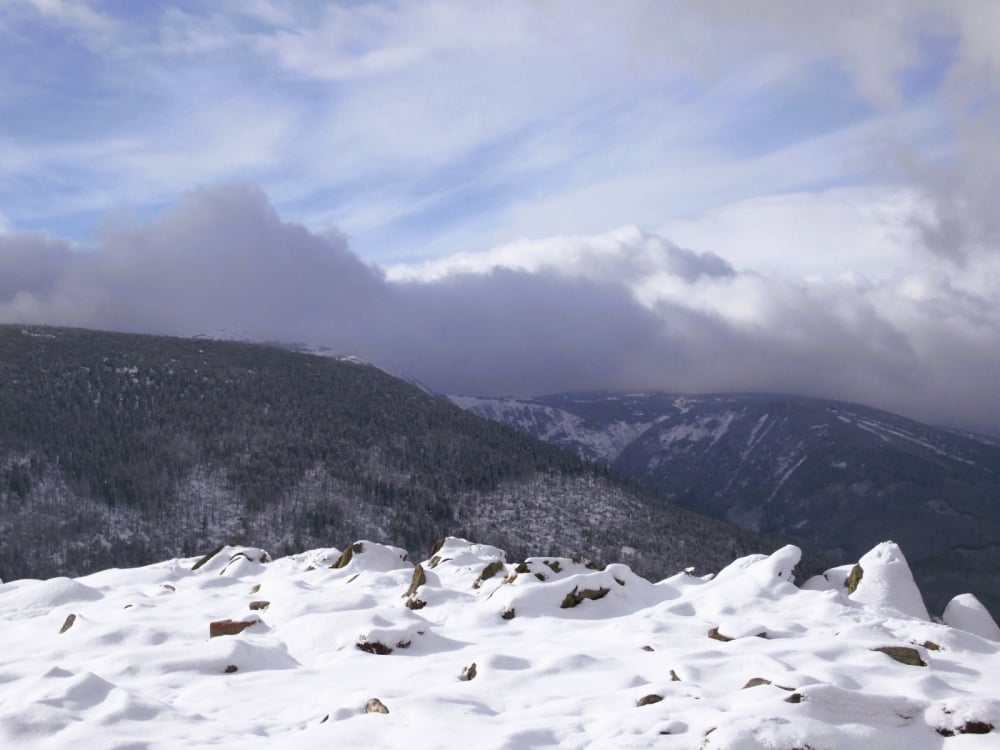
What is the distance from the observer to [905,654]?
23.5m

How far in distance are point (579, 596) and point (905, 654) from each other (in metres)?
11.9

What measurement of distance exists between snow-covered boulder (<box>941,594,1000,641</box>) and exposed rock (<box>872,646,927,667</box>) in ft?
40.3

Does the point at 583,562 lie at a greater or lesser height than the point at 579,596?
lesser

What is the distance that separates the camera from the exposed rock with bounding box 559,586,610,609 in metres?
31.8

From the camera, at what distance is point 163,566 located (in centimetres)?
4409

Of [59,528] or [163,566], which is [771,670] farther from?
[59,528]

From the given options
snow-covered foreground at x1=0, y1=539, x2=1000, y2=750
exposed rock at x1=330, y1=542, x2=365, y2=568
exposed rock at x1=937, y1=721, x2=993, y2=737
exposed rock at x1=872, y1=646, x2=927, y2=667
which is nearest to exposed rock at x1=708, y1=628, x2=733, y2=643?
snow-covered foreground at x1=0, y1=539, x2=1000, y2=750

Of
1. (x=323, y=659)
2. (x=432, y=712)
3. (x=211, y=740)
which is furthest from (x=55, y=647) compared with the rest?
(x=432, y=712)

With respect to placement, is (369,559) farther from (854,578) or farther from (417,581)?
(854,578)

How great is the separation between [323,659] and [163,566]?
22698 mm

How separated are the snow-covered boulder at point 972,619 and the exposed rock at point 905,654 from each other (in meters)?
12.3

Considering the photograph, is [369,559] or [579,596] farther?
[369,559]

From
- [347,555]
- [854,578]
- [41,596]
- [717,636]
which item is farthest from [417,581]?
[854,578]

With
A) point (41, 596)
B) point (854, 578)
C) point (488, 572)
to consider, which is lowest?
point (41, 596)
